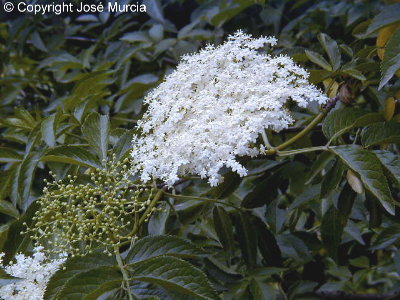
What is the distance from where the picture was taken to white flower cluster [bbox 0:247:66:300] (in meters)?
1.29

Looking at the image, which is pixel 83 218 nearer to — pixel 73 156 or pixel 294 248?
pixel 73 156

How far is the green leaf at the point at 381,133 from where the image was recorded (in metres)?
1.47

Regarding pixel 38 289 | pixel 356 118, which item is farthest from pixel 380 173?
pixel 38 289

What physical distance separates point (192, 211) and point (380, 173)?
693 millimetres

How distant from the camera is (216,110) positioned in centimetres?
138

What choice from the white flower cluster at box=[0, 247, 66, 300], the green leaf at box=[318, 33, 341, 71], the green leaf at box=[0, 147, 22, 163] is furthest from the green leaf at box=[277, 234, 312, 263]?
the green leaf at box=[0, 147, 22, 163]

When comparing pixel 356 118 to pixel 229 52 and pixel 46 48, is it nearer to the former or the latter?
pixel 229 52

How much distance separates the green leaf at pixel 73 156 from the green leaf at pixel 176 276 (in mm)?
419

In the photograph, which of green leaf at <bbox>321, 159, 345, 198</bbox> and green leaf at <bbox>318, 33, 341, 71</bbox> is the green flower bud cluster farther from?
green leaf at <bbox>318, 33, 341, 71</bbox>

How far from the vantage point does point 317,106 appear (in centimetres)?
181

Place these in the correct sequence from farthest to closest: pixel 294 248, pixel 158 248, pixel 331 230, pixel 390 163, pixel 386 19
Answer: pixel 294 248 → pixel 331 230 → pixel 386 19 → pixel 390 163 → pixel 158 248

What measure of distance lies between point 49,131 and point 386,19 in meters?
1.08

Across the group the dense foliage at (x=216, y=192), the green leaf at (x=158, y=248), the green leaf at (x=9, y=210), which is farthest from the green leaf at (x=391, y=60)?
the green leaf at (x=9, y=210)

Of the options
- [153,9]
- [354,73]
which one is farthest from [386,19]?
[153,9]
